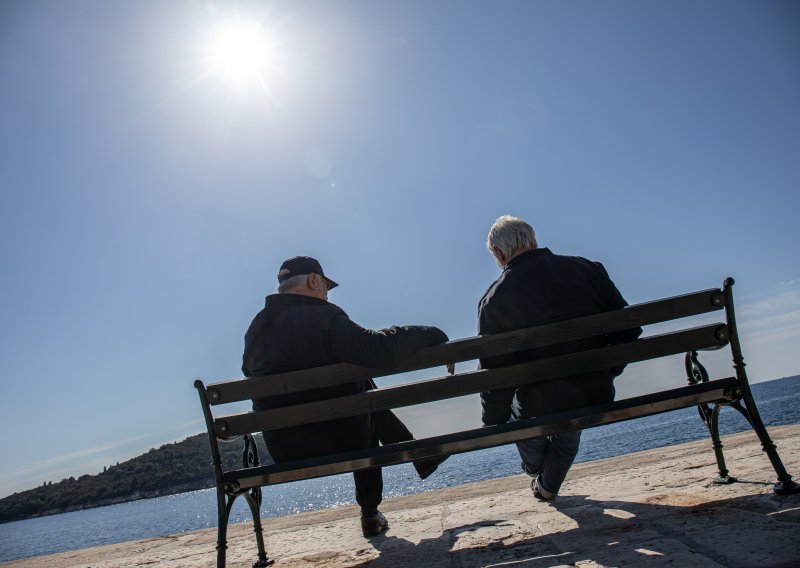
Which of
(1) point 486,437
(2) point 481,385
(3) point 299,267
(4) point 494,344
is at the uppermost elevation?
(3) point 299,267

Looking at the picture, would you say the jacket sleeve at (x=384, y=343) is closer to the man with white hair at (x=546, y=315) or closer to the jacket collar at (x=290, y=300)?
the man with white hair at (x=546, y=315)

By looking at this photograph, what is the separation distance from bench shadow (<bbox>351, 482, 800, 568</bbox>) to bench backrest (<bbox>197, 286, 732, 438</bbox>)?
2.61ft

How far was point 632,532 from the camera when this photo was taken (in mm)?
2410

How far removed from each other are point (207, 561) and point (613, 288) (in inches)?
136

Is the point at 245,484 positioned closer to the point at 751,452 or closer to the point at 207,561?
the point at 207,561

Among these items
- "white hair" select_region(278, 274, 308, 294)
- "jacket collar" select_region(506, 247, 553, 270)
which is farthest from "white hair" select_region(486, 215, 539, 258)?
"white hair" select_region(278, 274, 308, 294)

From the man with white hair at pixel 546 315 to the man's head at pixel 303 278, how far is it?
3.84 ft

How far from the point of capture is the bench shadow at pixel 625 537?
76.7 inches

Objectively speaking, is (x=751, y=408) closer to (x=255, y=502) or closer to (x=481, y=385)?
(x=481, y=385)

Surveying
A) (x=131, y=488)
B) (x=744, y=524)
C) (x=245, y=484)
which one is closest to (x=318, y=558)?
(x=245, y=484)

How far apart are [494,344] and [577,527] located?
113 cm

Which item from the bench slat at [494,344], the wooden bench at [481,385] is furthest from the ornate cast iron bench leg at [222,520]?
the bench slat at [494,344]

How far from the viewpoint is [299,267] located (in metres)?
3.61

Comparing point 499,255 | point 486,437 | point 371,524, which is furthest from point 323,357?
point 499,255
